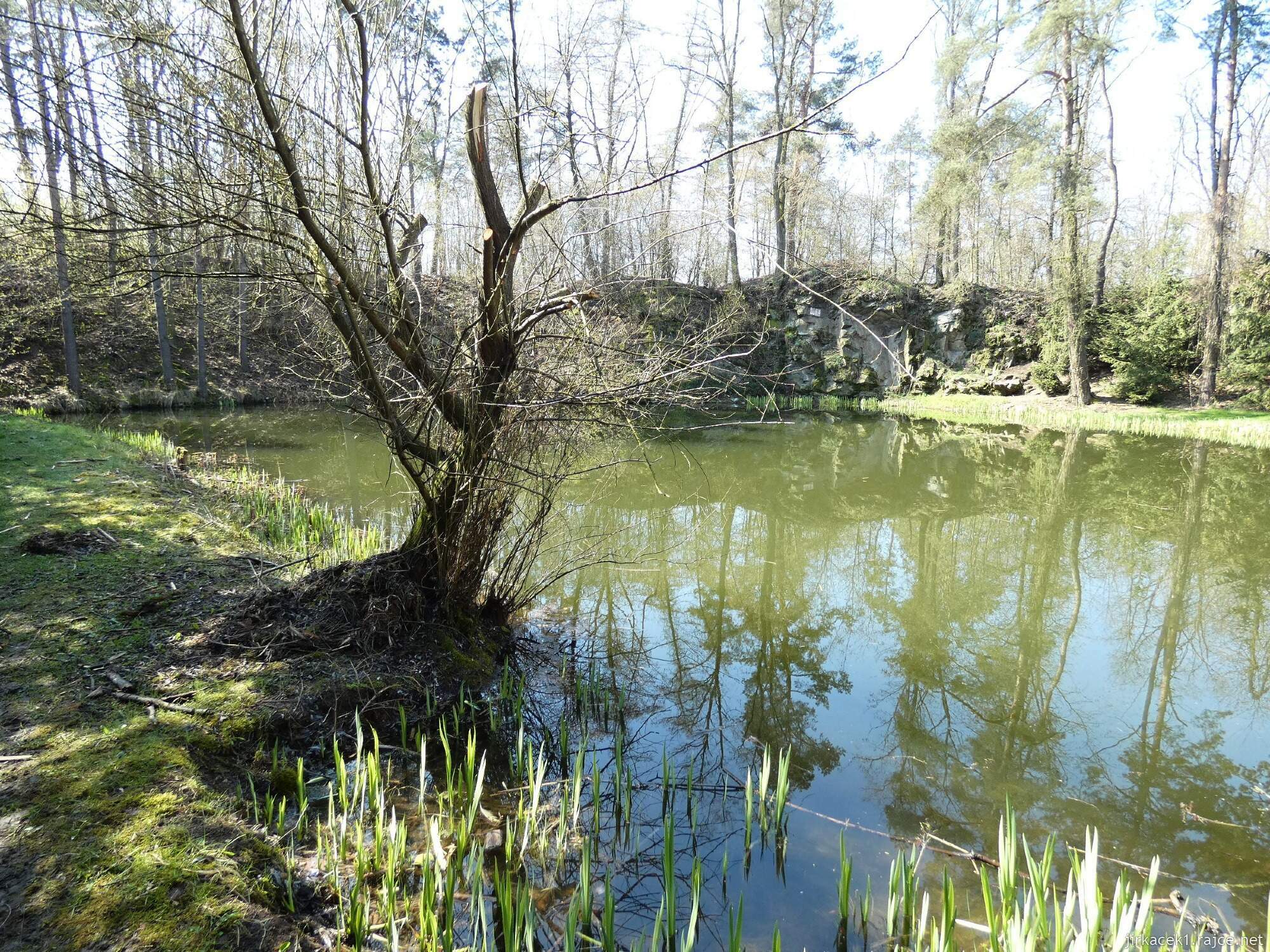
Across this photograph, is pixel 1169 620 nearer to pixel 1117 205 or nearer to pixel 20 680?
pixel 20 680

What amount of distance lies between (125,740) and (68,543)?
3.00 meters

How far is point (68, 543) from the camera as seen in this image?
186 inches

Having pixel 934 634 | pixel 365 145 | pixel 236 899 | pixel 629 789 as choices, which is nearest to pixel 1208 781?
pixel 934 634

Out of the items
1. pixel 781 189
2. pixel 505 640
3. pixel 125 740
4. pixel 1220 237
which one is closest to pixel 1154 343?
pixel 1220 237

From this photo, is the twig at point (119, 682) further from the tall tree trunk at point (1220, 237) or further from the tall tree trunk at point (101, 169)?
the tall tree trunk at point (1220, 237)

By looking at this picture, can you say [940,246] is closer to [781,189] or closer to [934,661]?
[781,189]

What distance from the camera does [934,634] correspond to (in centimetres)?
543

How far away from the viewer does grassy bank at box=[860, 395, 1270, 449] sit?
15.9m

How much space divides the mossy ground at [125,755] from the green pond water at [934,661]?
1490 mm

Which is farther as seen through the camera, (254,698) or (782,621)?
(782,621)

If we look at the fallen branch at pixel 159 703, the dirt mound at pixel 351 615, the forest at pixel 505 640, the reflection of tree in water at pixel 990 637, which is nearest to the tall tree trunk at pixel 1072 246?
the reflection of tree in water at pixel 990 637

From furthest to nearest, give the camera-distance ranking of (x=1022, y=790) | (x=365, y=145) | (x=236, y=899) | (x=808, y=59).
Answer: (x=808, y=59), (x=1022, y=790), (x=365, y=145), (x=236, y=899)

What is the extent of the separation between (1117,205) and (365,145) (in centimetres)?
2499

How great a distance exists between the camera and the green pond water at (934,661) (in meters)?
3.07
